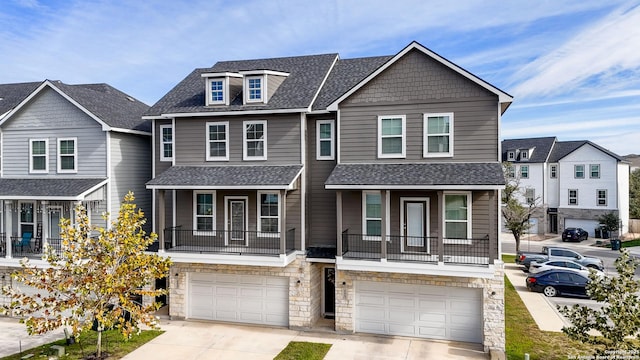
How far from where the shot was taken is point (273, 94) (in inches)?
725

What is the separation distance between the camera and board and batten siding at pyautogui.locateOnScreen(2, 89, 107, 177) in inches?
749

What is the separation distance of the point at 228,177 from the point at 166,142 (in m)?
4.40

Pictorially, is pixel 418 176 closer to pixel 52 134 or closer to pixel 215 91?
pixel 215 91

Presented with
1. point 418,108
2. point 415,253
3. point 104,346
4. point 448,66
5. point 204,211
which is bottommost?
point 104,346

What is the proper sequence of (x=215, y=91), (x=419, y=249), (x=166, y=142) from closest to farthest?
(x=419, y=249) → (x=215, y=91) → (x=166, y=142)

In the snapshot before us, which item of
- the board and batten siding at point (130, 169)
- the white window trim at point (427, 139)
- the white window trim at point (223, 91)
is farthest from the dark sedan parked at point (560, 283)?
the board and batten siding at point (130, 169)

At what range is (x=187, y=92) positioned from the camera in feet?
66.1

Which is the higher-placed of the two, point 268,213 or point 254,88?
point 254,88

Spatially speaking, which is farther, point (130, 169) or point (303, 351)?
point (130, 169)

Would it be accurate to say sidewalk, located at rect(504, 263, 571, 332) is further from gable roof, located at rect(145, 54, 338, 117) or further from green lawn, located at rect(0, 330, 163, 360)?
green lawn, located at rect(0, 330, 163, 360)

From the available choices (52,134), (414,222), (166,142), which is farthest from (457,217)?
(52,134)

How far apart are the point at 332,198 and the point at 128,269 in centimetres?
793

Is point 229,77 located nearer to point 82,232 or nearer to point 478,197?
point 82,232

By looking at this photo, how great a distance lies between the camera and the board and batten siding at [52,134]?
19.0 metres
